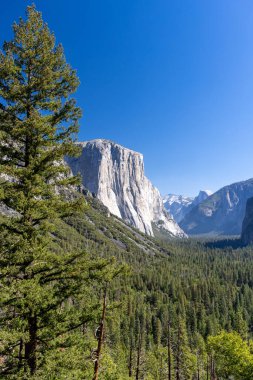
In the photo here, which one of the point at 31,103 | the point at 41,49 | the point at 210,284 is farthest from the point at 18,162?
the point at 210,284

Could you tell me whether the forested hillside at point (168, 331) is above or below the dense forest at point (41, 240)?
below

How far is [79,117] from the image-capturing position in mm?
14695

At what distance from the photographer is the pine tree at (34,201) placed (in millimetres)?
11398

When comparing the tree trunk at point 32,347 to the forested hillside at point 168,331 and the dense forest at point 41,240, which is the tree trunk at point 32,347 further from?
the forested hillside at point 168,331

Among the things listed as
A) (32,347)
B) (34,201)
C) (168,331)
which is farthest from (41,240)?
(168,331)

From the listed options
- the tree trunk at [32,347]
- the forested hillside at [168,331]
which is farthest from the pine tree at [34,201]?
the forested hillside at [168,331]

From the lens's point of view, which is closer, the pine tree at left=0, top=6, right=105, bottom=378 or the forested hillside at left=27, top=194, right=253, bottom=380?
the pine tree at left=0, top=6, right=105, bottom=378

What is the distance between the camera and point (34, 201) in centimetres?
1253

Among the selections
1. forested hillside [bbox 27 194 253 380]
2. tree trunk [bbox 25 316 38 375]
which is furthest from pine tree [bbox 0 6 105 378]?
forested hillside [bbox 27 194 253 380]

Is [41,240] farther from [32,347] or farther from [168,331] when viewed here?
[168,331]

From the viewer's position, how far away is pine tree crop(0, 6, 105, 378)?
→ 1140 cm

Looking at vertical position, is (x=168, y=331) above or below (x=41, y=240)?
below

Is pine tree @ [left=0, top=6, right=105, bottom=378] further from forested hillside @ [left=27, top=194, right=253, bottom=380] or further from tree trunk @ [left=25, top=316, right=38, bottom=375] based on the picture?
forested hillside @ [left=27, top=194, right=253, bottom=380]

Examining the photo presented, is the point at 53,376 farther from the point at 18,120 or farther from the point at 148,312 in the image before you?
the point at 148,312
